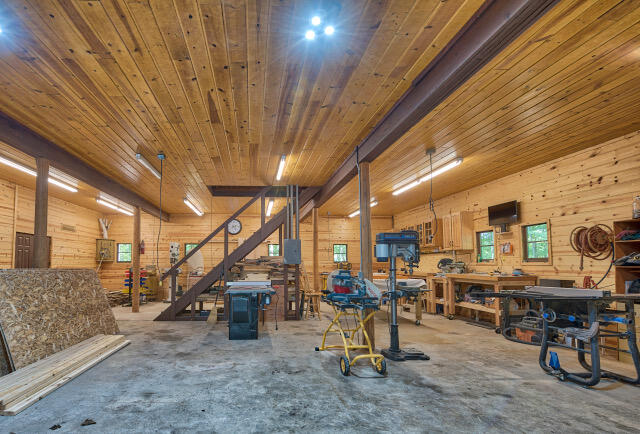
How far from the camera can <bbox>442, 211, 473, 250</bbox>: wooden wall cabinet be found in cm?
912

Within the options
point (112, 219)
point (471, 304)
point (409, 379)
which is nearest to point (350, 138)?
point (409, 379)

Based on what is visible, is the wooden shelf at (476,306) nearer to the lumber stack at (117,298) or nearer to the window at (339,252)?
the window at (339,252)

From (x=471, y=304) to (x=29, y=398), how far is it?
25.1 ft

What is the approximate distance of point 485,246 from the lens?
8875mm

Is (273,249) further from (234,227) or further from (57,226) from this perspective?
(57,226)

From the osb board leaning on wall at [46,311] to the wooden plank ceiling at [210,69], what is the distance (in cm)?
218

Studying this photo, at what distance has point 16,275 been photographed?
472cm

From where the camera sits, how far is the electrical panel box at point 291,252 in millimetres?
8109

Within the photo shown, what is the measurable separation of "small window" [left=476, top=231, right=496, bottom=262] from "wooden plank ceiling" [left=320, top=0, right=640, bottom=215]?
1732 millimetres

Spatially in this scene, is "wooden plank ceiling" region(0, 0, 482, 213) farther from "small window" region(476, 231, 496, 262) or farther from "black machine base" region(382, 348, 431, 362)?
"small window" region(476, 231, 496, 262)

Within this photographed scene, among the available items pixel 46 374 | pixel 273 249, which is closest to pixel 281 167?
pixel 46 374

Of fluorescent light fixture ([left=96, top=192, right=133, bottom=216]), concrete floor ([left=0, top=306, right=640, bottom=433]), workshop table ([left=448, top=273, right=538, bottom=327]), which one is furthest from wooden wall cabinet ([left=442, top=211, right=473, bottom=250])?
fluorescent light fixture ([left=96, top=192, right=133, bottom=216])

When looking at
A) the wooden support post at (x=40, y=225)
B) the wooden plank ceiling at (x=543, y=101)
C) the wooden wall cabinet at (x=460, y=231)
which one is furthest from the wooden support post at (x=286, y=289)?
the wooden support post at (x=40, y=225)

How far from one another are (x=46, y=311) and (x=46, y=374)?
136 cm
